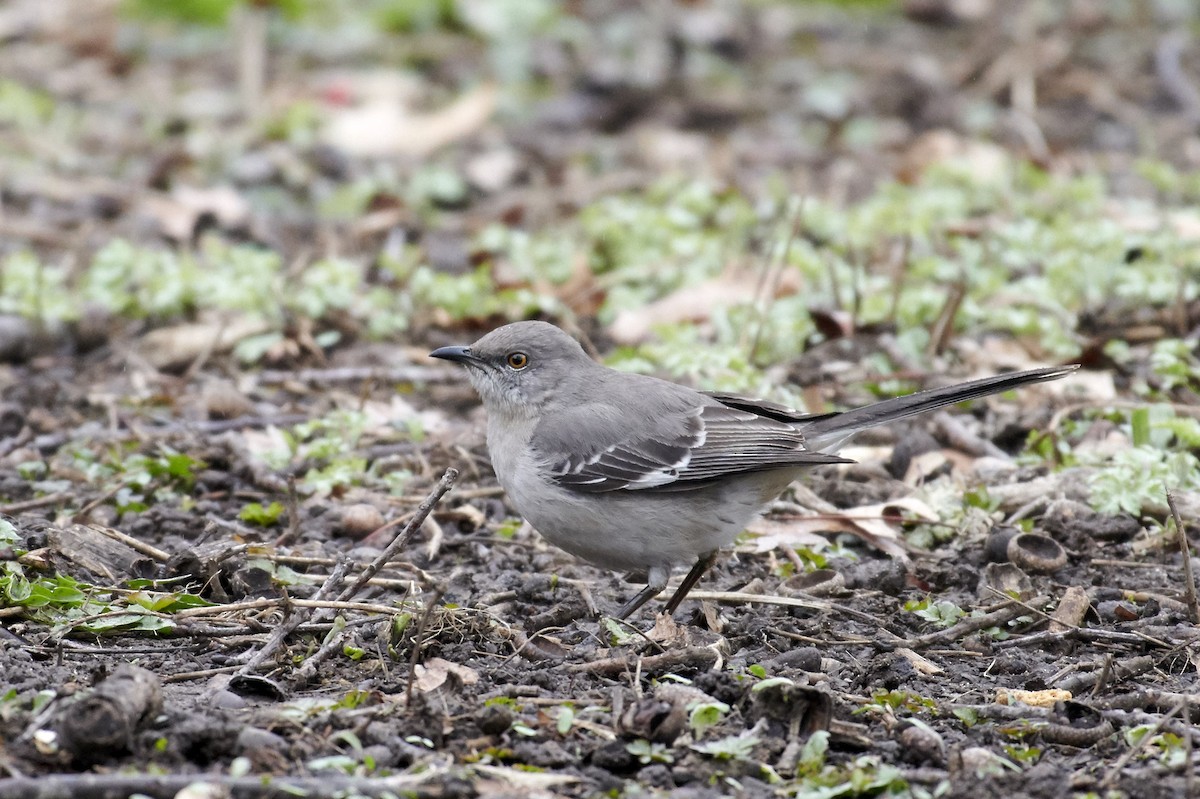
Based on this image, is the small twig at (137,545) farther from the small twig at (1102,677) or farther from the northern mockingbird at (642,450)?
the small twig at (1102,677)

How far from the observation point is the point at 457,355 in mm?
6129

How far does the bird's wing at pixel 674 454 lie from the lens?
18.4ft

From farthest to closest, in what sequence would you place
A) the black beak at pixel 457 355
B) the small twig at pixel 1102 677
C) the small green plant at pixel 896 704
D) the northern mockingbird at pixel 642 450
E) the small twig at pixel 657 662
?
the black beak at pixel 457 355 < the northern mockingbird at pixel 642 450 < the small twig at pixel 657 662 < the small twig at pixel 1102 677 < the small green plant at pixel 896 704

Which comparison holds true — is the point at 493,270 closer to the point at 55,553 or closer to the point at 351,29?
the point at 55,553

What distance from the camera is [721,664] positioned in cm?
461

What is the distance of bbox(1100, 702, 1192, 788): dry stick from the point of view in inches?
145

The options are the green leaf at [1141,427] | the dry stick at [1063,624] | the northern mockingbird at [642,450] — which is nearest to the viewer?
the dry stick at [1063,624]

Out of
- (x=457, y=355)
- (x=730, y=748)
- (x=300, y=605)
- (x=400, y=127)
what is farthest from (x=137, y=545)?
Answer: (x=400, y=127)

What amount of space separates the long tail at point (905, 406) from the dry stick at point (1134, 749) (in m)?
1.84

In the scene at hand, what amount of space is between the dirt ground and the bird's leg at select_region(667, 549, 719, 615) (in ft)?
0.42

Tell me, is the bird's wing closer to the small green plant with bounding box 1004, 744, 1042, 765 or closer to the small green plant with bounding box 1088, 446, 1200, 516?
the small green plant with bounding box 1088, 446, 1200, 516

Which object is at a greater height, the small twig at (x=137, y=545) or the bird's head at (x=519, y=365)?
the bird's head at (x=519, y=365)

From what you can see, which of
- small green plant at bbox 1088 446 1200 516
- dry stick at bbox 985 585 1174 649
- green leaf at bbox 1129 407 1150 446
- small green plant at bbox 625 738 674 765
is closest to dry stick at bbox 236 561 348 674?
small green plant at bbox 625 738 674 765

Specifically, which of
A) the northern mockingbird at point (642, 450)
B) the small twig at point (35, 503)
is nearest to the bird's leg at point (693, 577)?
the northern mockingbird at point (642, 450)
